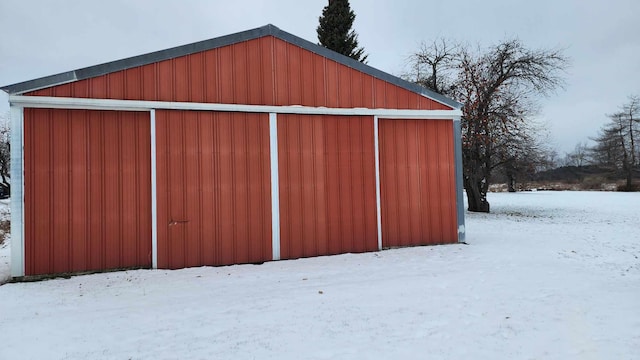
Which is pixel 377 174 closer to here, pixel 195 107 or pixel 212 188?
pixel 212 188

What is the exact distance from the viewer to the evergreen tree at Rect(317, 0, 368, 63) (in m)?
20.9

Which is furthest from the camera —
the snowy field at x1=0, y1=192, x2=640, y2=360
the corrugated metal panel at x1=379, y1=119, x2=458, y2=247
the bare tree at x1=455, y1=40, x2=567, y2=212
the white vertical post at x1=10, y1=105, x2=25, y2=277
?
the bare tree at x1=455, y1=40, x2=567, y2=212

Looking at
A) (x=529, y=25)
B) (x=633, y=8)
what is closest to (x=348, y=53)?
(x=529, y=25)

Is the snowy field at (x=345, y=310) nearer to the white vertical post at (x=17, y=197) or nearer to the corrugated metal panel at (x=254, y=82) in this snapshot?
the white vertical post at (x=17, y=197)

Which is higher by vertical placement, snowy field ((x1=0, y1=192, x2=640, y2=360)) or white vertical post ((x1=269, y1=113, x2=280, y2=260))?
white vertical post ((x1=269, y1=113, x2=280, y2=260))

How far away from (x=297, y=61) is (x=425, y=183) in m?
3.49

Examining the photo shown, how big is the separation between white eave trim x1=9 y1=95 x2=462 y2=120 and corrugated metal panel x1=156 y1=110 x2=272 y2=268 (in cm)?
12

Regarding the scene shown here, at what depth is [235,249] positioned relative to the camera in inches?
245

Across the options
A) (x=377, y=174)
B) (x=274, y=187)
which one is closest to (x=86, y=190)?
(x=274, y=187)

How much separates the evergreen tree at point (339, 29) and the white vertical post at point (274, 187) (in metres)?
15.8

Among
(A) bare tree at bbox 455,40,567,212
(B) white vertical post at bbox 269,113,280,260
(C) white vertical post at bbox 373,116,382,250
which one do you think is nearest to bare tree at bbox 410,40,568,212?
(A) bare tree at bbox 455,40,567,212

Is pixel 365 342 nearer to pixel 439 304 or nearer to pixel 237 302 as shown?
pixel 439 304

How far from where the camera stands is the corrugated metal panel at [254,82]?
5.90 m

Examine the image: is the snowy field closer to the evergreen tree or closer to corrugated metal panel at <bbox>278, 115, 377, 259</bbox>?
corrugated metal panel at <bbox>278, 115, 377, 259</bbox>
